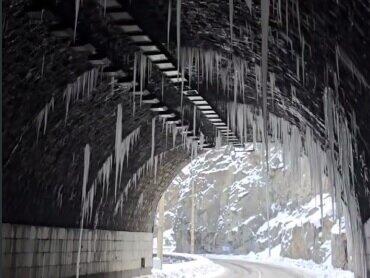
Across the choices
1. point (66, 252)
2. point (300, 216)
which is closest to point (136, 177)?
point (66, 252)

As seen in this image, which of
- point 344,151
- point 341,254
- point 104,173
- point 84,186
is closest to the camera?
point 344,151

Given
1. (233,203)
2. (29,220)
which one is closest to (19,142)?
(29,220)

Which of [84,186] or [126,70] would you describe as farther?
[84,186]

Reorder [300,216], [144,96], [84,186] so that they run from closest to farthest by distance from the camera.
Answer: [144,96] < [84,186] < [300,216]

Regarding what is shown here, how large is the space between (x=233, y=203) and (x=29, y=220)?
176 feet

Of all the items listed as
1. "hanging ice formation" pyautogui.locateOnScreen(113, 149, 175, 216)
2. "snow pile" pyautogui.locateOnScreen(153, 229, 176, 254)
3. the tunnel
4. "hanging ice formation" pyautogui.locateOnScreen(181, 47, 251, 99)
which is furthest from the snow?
"hanging ice formation" pyautogui.locateOnScreen(181, 47, 251, 99)

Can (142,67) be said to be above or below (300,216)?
above

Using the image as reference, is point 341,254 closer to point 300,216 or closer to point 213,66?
point 300,216

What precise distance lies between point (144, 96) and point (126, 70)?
1.88m

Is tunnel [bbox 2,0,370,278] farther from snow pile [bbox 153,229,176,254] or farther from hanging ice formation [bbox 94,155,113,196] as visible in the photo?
snow pile [bbox 153,229,176,254]

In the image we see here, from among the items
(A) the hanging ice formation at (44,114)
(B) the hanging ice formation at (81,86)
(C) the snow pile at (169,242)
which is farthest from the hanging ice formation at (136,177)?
(C) the snow pile at (169,242)

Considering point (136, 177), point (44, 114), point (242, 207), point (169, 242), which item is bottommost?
point (169, 242)

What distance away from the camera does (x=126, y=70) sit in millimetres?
9617

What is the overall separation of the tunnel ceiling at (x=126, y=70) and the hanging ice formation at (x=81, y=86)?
63mm
